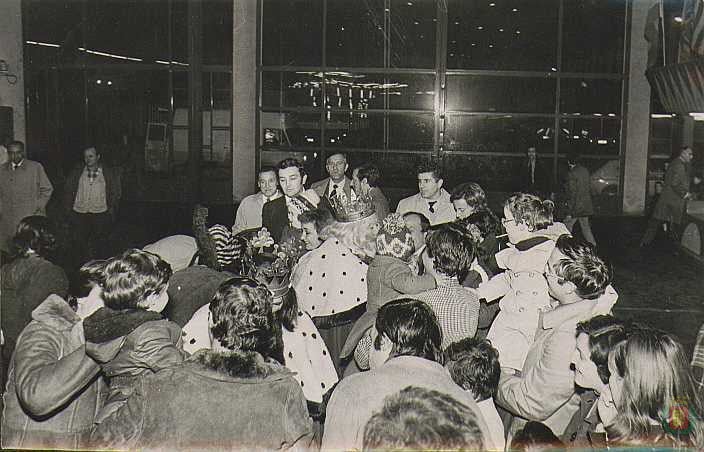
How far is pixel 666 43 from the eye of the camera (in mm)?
13383

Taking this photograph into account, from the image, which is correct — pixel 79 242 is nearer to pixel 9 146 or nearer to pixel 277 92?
pixel 9 146

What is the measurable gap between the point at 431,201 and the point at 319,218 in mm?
2186

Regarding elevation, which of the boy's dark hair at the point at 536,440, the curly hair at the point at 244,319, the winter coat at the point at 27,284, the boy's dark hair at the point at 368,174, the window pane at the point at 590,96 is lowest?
the boy's dark hair at the point at 536,440

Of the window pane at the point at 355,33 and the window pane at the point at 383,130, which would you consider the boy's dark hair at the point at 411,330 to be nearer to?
the window pane at the point at 383,130

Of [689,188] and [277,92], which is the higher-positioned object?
[277,92]

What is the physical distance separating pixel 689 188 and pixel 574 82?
4.15 metres

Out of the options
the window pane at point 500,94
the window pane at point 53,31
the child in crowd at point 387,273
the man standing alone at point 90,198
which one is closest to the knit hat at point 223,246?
the child in crowd at point 387,273

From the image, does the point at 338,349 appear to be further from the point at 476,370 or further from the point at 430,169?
the point at 430,169

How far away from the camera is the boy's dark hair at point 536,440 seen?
9.10 feet

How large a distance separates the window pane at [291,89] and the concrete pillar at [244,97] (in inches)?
10.0

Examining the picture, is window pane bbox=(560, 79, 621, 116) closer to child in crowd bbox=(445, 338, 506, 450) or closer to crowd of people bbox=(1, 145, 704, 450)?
crowd of people bbox=(1, 145, 704, 450)

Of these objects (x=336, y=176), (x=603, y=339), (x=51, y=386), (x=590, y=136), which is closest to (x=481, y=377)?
(x=603, y=339)

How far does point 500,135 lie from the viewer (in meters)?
15.0

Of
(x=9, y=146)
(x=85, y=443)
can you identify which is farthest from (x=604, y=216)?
(x=85, y=443)
